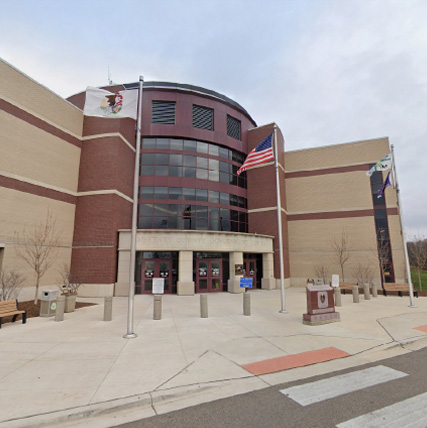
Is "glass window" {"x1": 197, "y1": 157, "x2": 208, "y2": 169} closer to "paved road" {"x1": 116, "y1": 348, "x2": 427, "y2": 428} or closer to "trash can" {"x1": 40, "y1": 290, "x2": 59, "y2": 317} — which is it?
"trash can" {"x1": 40, "y1": 290, "x2": 59, "y2": 317}

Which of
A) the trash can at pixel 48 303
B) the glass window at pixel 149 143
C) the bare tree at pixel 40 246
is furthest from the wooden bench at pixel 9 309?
the glass window at pixel 149 143

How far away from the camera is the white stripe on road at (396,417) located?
3.96m

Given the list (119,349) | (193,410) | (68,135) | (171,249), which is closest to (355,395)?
(193,410)

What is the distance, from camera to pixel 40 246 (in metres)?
17.8

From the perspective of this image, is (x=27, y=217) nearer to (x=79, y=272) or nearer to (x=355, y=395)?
(x=79, y=272)

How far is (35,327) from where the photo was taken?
10109 millimetres

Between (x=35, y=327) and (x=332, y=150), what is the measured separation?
2955 cm

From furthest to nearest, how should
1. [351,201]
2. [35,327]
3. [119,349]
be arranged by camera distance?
[351,201]
[35,327]
[119,349]

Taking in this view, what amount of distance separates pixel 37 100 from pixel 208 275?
18.5 meters

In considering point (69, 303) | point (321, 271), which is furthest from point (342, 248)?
point (69, 303)

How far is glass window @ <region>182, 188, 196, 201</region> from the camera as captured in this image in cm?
2442

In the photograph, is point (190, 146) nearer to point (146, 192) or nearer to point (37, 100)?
point (146, 192)

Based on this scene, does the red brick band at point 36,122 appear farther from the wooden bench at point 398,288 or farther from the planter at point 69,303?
the wooden bench at point 398,288

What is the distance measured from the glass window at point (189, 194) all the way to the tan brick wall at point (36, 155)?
30.0 feet
